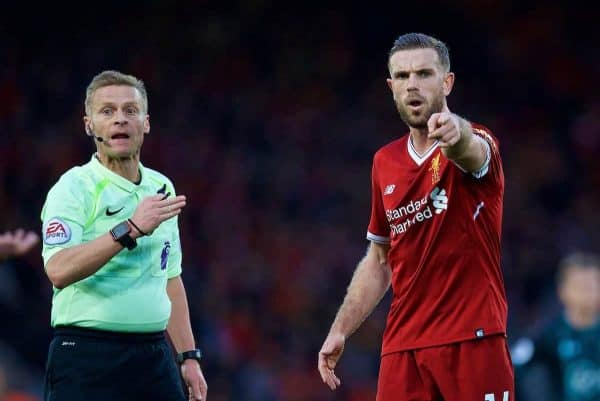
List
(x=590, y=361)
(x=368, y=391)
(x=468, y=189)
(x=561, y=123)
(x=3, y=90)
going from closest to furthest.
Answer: (x=468, y=189) < (x=590, y=361) < (x=368, y=391) < (x=3, y=90) < (x=561, y=123)

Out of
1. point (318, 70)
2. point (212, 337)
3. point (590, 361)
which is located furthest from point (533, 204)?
point (590, 361)

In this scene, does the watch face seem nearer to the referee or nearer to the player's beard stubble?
the referee

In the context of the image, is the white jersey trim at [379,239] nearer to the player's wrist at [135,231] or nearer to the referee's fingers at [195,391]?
the referee's fingers at [195,391]

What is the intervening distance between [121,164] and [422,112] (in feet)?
3.96

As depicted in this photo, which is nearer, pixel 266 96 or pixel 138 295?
pixel 138 295

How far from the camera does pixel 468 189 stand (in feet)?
14.6

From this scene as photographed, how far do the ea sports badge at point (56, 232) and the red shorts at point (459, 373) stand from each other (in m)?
1.35

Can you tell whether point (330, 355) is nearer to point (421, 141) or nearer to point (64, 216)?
point (421, 141)

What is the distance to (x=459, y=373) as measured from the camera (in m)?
4.41

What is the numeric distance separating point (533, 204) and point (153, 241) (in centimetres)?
788

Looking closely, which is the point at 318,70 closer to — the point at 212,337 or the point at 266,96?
the point at 266,96

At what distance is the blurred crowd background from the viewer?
1068 cm

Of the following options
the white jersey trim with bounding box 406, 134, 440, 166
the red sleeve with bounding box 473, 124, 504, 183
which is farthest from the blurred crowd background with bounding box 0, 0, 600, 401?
the red sleeve with bounding box 473, 124, 504, 183

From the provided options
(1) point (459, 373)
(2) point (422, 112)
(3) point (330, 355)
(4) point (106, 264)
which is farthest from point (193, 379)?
(2) point (422, 112)
